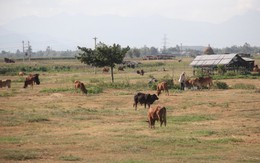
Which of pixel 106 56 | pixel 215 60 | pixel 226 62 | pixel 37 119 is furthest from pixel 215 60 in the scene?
pixel 37 119

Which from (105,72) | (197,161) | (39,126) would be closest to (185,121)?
(39,126)

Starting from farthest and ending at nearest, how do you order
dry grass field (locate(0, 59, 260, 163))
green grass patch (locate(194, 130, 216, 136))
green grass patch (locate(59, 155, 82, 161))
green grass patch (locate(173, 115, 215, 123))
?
green grass patch (locate(173, 115, 215, 123)) < green grass patch (locate(194, 130, 216, 136)) < dry grass field (locate(0, 59, 260, 163)) < green grass patch (locate(59, 155, 82, 161))

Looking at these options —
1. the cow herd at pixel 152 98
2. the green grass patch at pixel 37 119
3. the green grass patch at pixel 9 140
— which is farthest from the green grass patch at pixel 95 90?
the green grass patch at pixel 9 140

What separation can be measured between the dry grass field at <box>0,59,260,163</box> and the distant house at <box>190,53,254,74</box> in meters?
21.3

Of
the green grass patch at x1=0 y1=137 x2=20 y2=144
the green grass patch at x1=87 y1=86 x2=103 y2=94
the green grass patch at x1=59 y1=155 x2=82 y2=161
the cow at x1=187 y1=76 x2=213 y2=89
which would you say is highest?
the cow at x1=187 y1=76 x2=213 y2=89

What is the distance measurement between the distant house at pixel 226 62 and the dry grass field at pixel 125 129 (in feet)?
70.0

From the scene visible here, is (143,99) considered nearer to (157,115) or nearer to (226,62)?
(157,115)

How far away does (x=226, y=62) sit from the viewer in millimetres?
52344

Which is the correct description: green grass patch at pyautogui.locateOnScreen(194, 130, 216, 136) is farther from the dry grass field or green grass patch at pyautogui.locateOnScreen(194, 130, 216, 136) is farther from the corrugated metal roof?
the corrugated metal roof

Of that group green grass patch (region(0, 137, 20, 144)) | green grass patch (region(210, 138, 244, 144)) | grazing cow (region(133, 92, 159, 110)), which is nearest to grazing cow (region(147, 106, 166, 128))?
green grass patch (region(210, 138, 244, 144))

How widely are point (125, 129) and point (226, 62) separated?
36606 mm

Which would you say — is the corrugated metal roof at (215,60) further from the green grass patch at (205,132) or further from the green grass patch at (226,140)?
the green grass patch at (226,140)

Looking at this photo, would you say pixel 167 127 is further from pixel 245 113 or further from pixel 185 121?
pixel 245 113

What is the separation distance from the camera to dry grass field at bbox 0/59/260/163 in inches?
525
